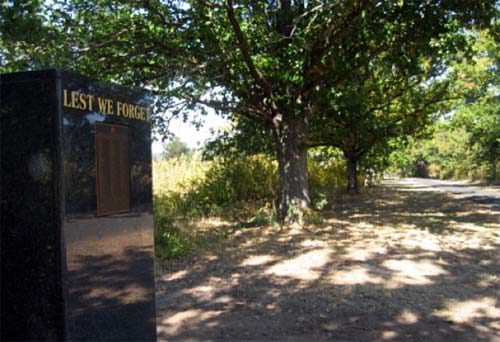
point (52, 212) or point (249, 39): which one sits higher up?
point (249, 39)

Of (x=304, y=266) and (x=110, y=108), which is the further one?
(x=304, y=266)

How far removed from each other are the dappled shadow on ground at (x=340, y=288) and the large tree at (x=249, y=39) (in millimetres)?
3332

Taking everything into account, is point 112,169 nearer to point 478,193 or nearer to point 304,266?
point 304,266

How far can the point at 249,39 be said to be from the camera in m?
8.70

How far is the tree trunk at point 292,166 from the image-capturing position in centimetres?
1091

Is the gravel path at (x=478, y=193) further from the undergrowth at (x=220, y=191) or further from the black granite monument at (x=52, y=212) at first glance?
the black granite monument at (x=52, y=212)

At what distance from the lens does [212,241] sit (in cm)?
917

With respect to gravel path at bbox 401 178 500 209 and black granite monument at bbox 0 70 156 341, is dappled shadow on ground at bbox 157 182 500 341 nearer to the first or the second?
black granite monument at bbox 0 70 156 341

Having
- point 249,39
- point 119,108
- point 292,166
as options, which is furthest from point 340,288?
point 292,166

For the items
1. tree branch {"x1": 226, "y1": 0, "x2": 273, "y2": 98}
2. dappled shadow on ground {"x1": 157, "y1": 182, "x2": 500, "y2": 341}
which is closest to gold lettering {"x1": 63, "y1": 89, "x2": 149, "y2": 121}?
dappled shadow on ground {"x1": 157, "y1": 182, "x2": 500, "y2": 341}

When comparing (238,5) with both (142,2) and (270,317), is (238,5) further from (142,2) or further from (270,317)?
(270,317)

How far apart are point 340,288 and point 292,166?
571 centimetres

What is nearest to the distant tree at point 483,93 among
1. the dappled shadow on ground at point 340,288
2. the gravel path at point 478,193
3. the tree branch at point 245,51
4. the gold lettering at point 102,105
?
the gravel path at point 478,193

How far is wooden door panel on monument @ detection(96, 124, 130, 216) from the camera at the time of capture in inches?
128
